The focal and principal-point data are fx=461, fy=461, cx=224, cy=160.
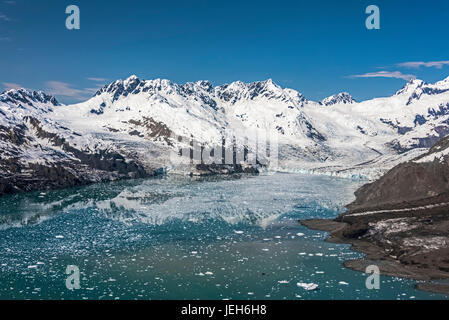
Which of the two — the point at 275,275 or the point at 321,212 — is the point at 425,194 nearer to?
the point at 321,212

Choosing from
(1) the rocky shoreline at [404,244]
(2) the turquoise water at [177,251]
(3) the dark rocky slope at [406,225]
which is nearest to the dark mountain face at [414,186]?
(3) the dark rocky slope at [406,225]

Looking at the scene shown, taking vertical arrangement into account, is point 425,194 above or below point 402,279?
above

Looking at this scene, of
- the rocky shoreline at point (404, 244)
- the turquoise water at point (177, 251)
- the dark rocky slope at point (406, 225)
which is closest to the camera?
the turquoise water at point (177, 251)

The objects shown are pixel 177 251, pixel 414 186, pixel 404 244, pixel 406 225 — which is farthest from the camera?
pixel 414 186

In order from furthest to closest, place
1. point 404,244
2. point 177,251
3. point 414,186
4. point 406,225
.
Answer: point 414,186 < point 406,225 < point 177,251 < point 404,244

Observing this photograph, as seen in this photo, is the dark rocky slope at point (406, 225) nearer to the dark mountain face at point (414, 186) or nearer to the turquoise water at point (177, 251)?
the dark mountain face at point (414, 186)

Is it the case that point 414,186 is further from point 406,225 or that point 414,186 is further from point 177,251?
point 177,251

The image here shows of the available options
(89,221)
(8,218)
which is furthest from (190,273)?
(8,218)

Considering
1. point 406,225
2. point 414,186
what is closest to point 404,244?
A: point 406,225
